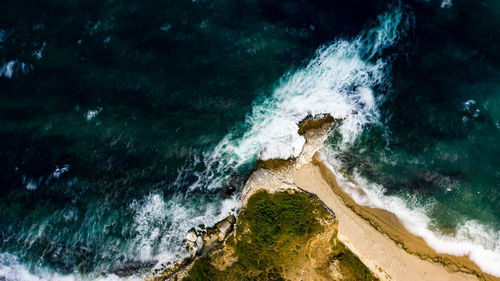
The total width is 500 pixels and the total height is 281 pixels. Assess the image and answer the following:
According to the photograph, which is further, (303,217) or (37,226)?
(37,226)

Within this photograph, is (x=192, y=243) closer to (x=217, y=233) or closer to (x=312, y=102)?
(x=217, y=233)

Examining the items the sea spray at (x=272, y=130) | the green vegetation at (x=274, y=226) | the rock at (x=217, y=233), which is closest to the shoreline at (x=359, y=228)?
the rock at (x=217, y=233)

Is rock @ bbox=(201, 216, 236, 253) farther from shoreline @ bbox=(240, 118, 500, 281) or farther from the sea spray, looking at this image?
shoreline @ bbox=(240, 118, 500, 281)

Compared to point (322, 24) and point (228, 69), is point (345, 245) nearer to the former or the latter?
point (228, 69)

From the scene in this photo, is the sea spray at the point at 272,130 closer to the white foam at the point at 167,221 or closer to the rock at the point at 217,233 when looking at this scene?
the white foam at the point at 167,221

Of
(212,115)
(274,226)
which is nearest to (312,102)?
(212,115)

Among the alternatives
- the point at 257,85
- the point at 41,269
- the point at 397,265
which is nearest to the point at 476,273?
the point at 397,265
